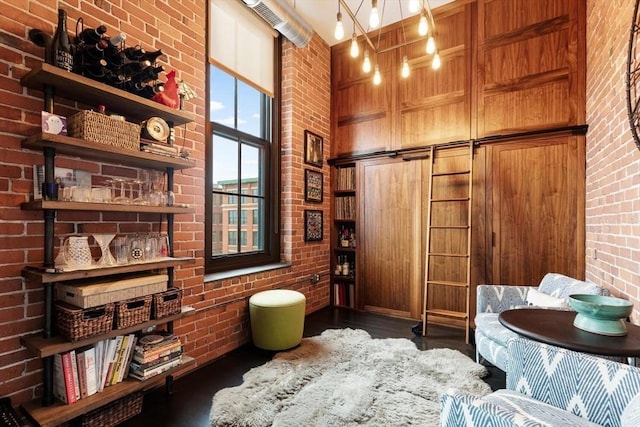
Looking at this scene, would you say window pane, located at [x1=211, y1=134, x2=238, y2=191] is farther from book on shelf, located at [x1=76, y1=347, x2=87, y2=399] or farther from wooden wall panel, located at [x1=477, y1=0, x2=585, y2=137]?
wooden wall panel, located at [x1=477, y1=0, x2=585, y2=137]

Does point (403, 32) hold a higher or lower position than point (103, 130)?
higher

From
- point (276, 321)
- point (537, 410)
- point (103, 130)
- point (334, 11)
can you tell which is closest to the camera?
point (537, 410)

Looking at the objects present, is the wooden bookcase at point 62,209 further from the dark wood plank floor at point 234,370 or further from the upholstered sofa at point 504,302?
the upholstered sofa at point 504,302

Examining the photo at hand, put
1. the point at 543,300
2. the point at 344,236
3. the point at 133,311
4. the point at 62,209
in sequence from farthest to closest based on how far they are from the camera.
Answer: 1. the point at 344,236
2. the point at 543,300
3. the point at 133,311
4. the point at 62,209

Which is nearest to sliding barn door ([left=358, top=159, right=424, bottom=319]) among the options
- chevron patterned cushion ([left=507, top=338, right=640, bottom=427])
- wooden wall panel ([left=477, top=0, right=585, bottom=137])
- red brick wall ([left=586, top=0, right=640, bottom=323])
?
wooden wall panel ([left=477, top=0, right=585, bottom=137])

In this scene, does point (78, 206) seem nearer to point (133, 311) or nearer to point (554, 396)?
point (133, 311)

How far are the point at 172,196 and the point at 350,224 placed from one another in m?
2.69

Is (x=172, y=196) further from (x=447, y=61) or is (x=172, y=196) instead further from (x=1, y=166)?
(x=447, y=61)

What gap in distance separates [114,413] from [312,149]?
3.10 meters

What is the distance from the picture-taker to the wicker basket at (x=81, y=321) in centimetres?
155

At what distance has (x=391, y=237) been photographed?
3.89m

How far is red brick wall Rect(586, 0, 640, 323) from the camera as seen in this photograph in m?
1.86

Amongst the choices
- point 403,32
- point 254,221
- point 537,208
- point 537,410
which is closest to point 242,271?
point 254,221

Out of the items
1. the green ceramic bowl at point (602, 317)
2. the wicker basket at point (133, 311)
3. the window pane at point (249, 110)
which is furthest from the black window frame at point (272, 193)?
the green ceramic bowl at point (602, 317)
